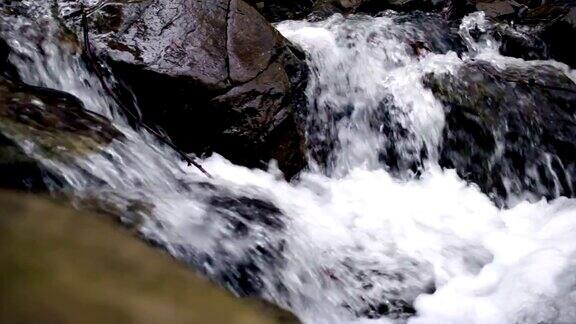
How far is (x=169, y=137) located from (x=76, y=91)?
2.59ft

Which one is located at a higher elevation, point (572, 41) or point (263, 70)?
point (263, 70)

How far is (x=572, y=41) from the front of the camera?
23.2 feet

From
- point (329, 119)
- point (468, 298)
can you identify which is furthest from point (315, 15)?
point (468, 298)

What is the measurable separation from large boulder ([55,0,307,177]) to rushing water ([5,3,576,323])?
0.24 m

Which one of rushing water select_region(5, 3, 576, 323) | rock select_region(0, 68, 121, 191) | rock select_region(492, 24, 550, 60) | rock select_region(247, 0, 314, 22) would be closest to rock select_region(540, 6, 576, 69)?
rock select_region(492, 24, 550, 60)

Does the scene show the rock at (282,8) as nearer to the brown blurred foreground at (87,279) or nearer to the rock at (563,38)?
the rock at (563,38)

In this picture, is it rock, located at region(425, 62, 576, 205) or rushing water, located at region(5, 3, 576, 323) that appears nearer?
rushing water, located at region(5, 3, 576, 323)

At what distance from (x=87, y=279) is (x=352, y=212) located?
353 cm

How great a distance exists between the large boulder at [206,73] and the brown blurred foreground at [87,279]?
310 centimetres

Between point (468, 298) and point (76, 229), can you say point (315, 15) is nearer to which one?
point (468, 298)

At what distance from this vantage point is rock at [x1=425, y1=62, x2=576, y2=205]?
16.7 ft

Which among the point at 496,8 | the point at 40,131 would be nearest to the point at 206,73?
the point at 40,131

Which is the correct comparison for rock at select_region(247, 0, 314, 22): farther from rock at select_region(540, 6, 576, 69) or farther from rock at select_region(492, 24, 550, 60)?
rock at select_region(540, 6, 576, 69)

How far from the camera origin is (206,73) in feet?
14.0
